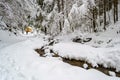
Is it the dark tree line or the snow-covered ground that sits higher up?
the dark tree line

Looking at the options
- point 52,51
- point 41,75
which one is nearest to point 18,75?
Answer: point 41,75

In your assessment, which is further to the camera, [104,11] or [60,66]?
[104,11]

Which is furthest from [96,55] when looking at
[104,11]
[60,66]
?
[104,11]

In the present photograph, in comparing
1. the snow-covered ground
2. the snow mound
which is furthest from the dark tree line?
the snow-covered ground

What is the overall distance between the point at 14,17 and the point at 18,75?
7.93 m

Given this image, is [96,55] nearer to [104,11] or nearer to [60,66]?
[60,66]

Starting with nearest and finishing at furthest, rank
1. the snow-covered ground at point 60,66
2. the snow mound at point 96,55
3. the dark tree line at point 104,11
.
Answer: the snow-covered ground at point 60,66
the snow mound at point 96,55
the dark tree line at point 104,11

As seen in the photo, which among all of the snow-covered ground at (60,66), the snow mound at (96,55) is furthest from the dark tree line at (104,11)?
the snow-covered ground at (60,66)

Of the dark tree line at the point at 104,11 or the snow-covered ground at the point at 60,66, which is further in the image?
the dark tree line at the point at 104,11

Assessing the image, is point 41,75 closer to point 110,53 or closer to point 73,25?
point 110,53

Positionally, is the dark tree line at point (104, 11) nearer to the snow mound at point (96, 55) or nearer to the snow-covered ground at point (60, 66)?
the snow mound at point (96, 55)

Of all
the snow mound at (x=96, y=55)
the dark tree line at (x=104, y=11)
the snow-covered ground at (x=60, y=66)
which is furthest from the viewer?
the dark tree line at (x=104, y=11)

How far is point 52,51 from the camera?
7469mm

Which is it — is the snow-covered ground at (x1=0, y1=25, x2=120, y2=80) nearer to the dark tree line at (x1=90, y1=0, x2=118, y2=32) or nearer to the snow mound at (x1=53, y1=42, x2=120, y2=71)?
the snow mound at (x1=53, y1=42, x2=120, y2=71)
